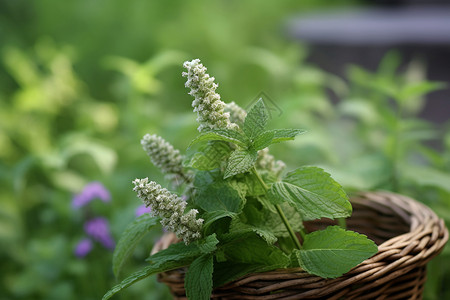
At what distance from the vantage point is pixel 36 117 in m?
2.22

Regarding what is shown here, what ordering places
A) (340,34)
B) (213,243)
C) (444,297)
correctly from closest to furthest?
(213,243), (444,297), (340,34)

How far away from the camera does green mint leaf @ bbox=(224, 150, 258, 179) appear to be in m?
0.73

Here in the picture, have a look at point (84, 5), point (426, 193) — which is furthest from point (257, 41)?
point (426, 193)

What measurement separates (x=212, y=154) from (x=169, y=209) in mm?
122

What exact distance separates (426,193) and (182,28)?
1660 millimetres

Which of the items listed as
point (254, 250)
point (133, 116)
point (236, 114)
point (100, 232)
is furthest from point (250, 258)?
point (133, 116)

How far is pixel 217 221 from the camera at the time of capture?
2.67 feet

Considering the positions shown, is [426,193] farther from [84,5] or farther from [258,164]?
[84,5]

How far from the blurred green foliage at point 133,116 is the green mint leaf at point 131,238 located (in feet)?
1.58

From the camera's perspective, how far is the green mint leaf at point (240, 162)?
0.73 m

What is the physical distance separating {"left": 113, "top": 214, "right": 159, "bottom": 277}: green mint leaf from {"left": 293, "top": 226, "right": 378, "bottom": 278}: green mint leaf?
0.75ft

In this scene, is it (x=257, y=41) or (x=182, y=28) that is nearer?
(x=182, y=28)

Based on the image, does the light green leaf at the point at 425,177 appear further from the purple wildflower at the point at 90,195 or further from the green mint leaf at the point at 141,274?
the purple wildflower at the point at 90,195

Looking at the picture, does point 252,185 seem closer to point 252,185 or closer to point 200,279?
point 252,185
